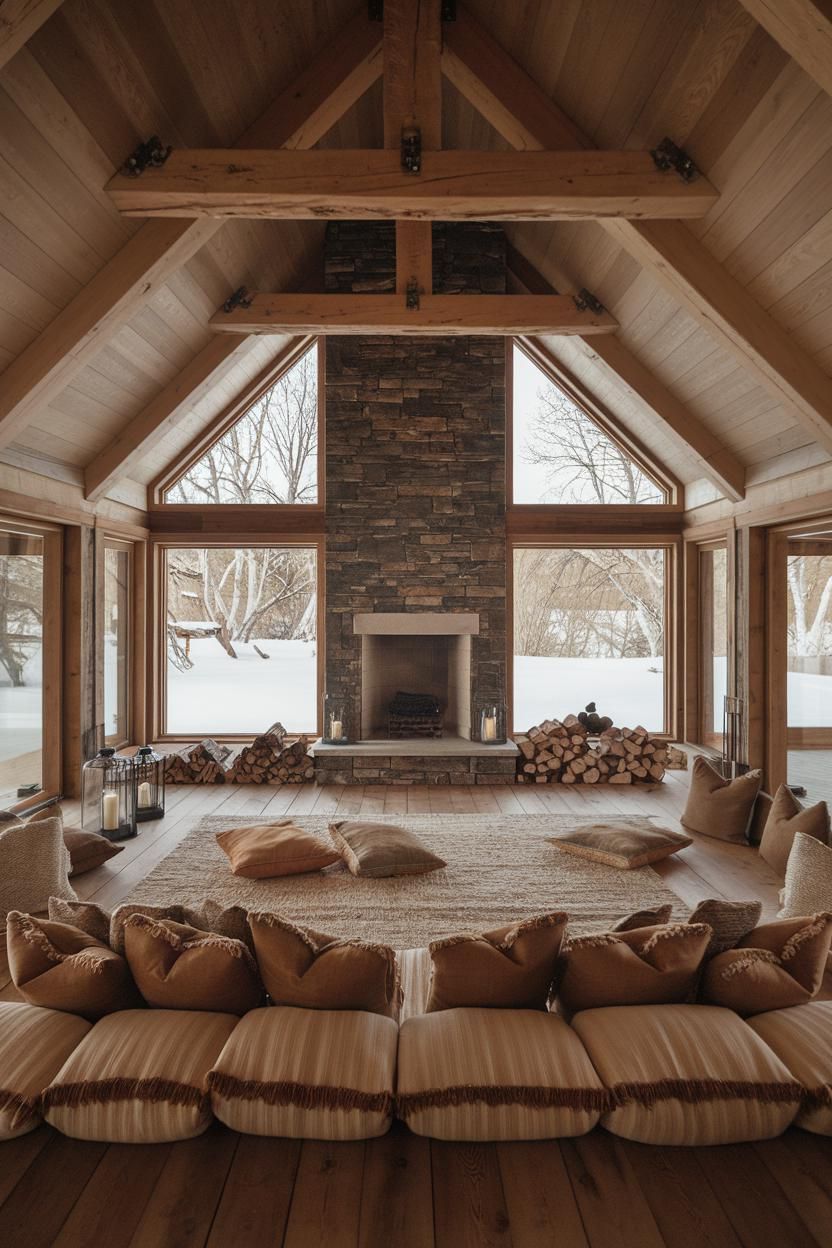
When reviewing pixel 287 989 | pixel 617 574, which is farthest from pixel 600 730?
pixel 287 989

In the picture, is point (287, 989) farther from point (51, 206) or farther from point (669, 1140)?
point (51, 206)

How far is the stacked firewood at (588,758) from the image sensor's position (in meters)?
6.64

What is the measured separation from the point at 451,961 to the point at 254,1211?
2.21ft

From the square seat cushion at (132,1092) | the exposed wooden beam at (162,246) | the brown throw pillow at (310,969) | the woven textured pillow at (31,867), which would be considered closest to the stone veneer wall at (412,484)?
the exposed wooden beam at (162,246)

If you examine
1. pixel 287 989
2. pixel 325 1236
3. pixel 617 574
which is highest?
pixel 617 574

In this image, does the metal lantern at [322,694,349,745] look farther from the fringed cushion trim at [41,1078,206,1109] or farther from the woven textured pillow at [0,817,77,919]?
the fringed cushion trim at [41,1078,206,1109]

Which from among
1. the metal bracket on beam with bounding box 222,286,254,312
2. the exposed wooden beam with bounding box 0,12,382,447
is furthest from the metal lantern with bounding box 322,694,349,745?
the exposed wooden beam with bounding box 0,12,382,447

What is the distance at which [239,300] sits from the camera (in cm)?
560

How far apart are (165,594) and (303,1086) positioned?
20.6ft

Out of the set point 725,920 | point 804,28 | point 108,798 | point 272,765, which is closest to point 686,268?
point 804,28

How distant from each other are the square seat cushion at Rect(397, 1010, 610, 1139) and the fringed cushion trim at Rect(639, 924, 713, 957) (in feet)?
1.00

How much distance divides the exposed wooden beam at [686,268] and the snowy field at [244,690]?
4.51 metres

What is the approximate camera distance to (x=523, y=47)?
13.3 ft

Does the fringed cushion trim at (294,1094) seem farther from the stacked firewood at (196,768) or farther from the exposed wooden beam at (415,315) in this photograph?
the stacked firewood at (196,768)
